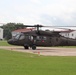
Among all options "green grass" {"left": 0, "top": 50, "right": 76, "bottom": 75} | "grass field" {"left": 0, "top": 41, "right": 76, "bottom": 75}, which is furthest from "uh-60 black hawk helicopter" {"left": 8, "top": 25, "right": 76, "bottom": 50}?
"green grass" {"left": 0, "top": 50, "right": 76, "bottom": 75}

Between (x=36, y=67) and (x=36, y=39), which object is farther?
(x=36, y=39)

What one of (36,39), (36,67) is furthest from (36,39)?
(36,67)

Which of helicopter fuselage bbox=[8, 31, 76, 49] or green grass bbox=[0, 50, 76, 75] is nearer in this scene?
green grass bbox=[0, 50, 76, 75]

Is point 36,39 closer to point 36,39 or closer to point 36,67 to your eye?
point 36,39

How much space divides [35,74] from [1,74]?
1520 mm

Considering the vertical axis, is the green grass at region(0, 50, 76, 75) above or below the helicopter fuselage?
below

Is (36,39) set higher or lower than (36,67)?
higher

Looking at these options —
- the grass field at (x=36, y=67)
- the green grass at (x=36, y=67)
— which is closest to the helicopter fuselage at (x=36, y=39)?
the grass field at (x=36, y=67)

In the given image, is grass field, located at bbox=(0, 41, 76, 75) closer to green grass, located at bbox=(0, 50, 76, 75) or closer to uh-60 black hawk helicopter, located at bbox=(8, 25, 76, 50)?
green grass, located at bbox=(0, 50, 76, 75)

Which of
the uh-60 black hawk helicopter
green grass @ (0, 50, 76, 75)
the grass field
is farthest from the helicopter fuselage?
green grass @ (0, 50, 76, 75)

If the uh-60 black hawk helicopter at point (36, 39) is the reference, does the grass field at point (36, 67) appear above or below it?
below

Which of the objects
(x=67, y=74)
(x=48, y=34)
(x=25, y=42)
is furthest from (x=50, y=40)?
(x=67, y=74)

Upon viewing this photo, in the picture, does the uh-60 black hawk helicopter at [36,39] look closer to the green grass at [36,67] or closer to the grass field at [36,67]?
the grass field at [36,67]

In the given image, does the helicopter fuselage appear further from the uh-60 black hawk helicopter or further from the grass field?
the grass field
